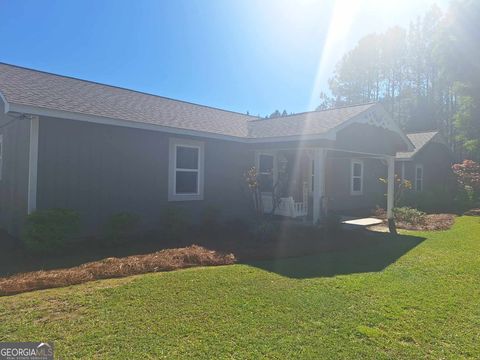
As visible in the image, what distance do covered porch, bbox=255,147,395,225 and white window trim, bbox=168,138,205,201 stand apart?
7.05 feet

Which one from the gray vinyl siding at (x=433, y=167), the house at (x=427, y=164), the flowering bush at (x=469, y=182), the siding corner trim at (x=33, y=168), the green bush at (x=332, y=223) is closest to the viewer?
the siding corner trim at (x=33, y=168)

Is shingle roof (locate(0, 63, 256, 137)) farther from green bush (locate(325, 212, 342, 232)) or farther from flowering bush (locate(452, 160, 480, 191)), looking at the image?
flowering bush (locate(452, 160, 480, 191))

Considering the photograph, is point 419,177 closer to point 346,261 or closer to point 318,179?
point 318,179

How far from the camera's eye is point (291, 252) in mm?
7535

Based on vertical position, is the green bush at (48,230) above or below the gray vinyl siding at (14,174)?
below

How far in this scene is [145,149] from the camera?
9.17 meters

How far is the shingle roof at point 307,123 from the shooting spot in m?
9.96

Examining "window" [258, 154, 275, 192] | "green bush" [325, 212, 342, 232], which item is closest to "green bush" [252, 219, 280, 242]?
"green bush" [325, 212, 342, 232]

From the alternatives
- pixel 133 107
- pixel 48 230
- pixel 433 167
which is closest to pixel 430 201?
pixel 433 167

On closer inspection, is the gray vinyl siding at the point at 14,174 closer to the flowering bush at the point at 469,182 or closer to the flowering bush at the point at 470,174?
the flowering bush at the point at 469,182

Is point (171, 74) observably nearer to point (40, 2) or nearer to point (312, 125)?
point (40, 2)

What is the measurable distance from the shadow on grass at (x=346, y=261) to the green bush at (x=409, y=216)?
3572 mm

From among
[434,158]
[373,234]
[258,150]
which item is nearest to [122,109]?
[258,150]

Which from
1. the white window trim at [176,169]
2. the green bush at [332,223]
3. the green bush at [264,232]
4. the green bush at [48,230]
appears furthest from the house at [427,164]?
the green bush at [48,230]
